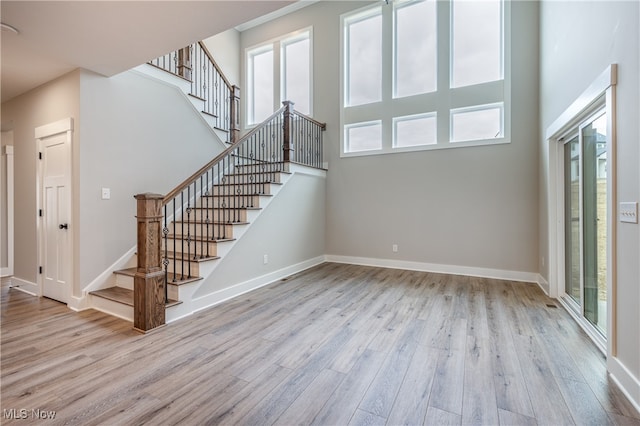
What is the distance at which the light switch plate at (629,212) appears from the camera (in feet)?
5.71

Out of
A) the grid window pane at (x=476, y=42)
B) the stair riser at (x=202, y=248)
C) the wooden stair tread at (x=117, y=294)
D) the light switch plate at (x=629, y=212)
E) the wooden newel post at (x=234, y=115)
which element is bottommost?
the wooden stair tread at (x=117, y=294)

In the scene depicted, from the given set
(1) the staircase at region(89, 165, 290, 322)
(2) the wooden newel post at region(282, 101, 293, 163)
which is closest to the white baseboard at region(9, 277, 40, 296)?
(1) the staircase at region(89, 165, 290, 322)

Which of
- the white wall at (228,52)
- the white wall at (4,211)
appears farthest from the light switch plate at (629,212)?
the white wall at (4,211)

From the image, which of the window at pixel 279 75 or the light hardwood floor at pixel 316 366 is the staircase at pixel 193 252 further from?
the window at pixel 279 75

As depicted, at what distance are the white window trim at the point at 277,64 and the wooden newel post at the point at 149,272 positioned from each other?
4.16m

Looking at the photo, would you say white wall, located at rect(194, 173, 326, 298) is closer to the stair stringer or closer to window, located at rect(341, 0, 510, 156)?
the stair stringer

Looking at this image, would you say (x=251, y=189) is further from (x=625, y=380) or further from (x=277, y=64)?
(x=625, y=380)

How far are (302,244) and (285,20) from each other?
4.99 meters

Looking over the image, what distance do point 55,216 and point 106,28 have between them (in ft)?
7.93

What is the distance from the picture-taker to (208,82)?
5.40 m

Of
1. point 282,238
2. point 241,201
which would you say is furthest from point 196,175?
point 282,238

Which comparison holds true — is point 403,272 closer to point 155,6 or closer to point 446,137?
point 446,137

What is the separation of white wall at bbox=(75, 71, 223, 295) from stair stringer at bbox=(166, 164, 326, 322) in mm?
1306

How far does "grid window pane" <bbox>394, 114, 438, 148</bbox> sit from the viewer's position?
5.11 metres
